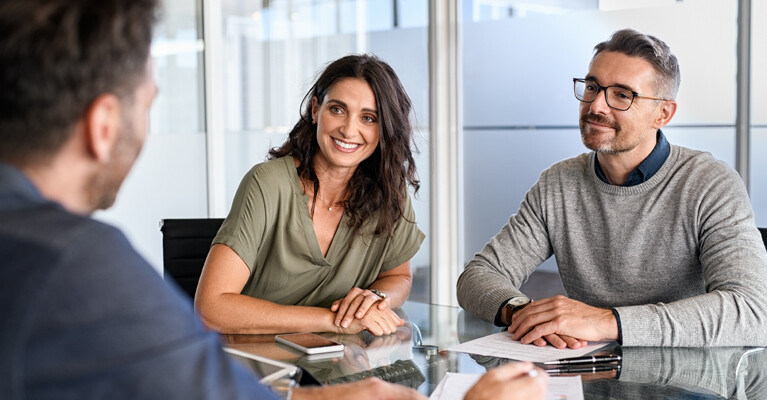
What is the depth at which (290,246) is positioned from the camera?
236cm

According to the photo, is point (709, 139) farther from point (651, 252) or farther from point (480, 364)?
point (480, 364)

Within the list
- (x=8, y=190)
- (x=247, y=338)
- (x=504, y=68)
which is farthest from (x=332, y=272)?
(x=504, y=68)

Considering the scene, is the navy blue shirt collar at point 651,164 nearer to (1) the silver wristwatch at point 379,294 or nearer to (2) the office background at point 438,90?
(1) the silver wristwatch at point 379,294

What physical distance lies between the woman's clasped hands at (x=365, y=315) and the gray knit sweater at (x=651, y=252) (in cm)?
28

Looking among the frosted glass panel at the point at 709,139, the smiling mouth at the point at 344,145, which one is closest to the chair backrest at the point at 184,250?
the smiling mouth at the point at 344,145

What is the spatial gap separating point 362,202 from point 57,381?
1775 mm

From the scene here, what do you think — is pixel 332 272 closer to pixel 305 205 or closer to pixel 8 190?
pixel 305 205

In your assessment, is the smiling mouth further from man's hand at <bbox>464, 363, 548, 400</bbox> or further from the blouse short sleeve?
man's hand at <bbox>464, 363, 548, 400</bbox>

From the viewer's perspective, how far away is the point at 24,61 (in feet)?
2.56

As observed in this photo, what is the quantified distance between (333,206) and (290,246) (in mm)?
205

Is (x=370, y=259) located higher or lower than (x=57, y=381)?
lower

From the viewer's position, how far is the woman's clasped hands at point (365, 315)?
6.59 ft

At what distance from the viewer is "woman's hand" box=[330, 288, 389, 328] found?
2020mm

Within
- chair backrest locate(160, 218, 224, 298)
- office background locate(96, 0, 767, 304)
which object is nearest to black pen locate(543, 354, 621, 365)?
chair backrest locate(160, 218, 224, 298)
